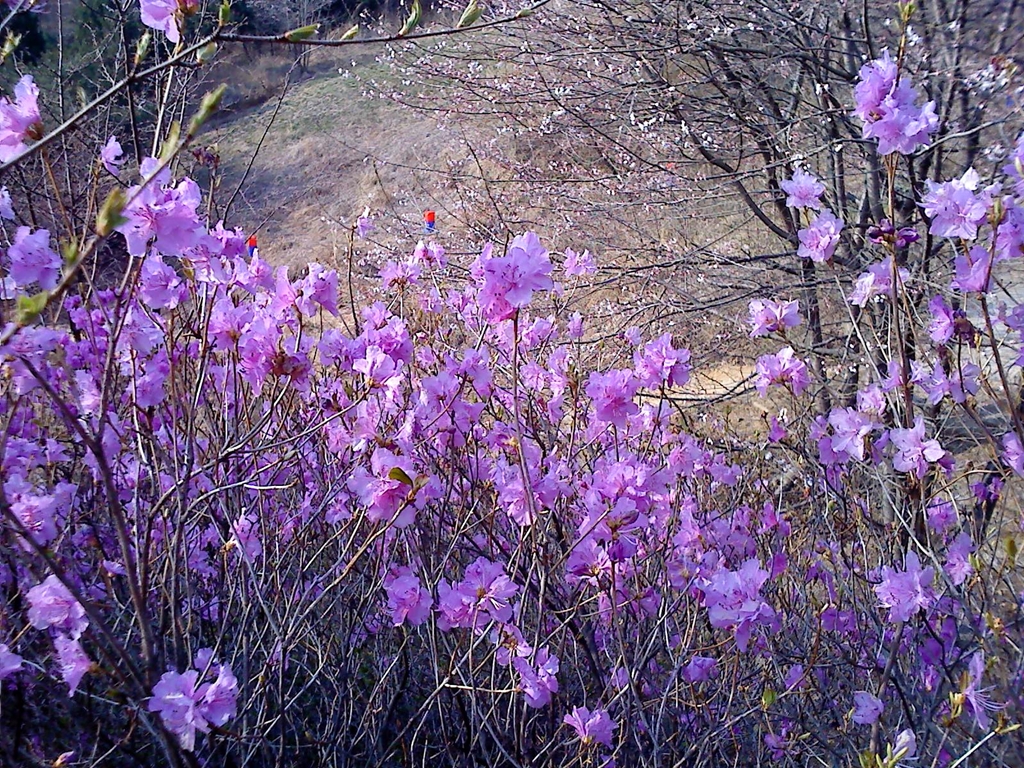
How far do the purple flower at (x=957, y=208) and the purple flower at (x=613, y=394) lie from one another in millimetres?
755

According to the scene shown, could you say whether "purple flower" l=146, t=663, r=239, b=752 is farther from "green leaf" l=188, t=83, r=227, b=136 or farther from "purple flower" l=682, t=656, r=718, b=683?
"purple flower" l=682, t=656, r=718, b=683

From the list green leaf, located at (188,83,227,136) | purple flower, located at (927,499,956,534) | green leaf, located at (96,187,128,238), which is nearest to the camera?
green leaf, located at (96,187,128,238)

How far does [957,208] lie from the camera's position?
6.36ft

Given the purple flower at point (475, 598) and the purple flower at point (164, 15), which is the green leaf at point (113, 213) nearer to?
the purple flower at point (164, 15)

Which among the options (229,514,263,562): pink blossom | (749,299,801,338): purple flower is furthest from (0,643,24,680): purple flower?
(749,299,801,338): purple flower

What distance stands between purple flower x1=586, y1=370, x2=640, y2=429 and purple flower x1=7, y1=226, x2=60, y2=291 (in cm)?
118

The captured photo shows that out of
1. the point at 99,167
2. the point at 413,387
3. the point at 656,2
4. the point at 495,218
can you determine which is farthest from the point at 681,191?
the point at 99,167

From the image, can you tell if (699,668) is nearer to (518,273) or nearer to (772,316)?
(772,316)

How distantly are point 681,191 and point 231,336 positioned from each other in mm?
3937

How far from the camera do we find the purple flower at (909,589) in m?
1.93

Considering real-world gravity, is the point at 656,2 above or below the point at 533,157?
above

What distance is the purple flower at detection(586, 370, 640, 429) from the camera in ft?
7.04

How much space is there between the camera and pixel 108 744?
7.63ft

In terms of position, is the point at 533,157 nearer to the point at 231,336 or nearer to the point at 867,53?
the point at 867,53
